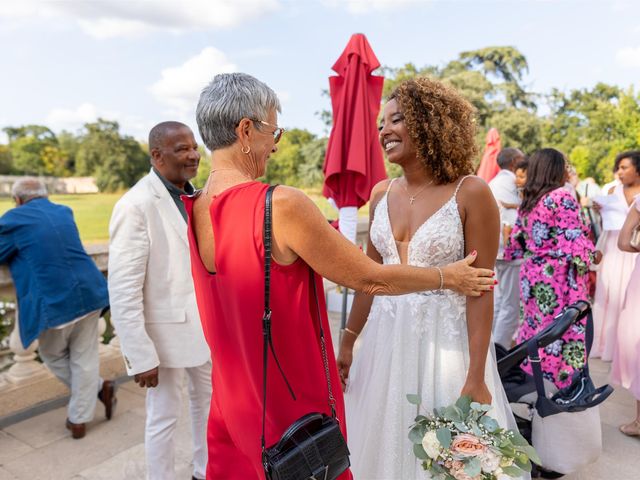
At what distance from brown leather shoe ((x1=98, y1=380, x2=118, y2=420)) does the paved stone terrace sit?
7 cm

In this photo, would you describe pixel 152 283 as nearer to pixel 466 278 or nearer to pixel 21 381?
pixel 466 278

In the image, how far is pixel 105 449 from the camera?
3088mm

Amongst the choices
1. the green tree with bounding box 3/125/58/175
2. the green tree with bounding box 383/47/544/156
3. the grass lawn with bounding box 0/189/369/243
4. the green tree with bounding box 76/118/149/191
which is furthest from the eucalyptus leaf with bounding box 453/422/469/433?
the green tree with bounding box 3/125/58/175

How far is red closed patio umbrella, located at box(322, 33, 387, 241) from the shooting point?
14.1ft

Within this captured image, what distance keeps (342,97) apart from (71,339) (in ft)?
10.5

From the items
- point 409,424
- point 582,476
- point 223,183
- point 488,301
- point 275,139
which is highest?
point 275,139

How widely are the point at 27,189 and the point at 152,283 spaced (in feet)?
5.52

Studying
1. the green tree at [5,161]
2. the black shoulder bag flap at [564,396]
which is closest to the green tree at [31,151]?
the green tree at [5,161]

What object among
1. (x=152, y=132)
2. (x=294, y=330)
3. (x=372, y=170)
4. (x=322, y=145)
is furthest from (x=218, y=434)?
(x=322, y=145)

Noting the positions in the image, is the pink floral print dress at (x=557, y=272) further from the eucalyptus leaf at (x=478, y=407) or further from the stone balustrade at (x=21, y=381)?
the stone balustrade at (x=21, y=381)

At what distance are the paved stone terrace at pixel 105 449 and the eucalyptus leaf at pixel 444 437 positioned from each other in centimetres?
124

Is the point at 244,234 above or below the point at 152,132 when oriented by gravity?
below

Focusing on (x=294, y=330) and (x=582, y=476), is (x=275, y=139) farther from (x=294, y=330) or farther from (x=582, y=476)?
(x=582, y=476)

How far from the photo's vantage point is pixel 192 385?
275 centimetres
